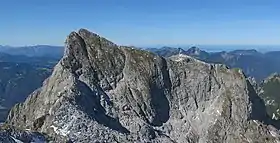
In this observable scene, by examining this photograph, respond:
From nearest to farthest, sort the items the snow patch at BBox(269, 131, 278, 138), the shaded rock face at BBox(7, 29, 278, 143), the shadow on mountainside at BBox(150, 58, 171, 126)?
the shaded rock face at BBox(7, 29, 278, 143), the snow patch at BBox(269, 131, 278, 138), the shadow on mountainside at BBox(150, 58, 171, 126)

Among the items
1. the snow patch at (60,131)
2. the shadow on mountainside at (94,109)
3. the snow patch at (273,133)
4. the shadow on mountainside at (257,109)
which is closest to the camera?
the snow patch at (60,131)

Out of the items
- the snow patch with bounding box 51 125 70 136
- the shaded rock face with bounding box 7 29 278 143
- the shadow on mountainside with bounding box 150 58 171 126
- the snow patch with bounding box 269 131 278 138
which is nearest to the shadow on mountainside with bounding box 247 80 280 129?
the shaded rock face with bounding box 7 29 278 143

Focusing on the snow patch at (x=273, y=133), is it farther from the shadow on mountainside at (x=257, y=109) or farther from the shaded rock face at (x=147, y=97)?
the shadow on mountainside at (x=257, y=109)

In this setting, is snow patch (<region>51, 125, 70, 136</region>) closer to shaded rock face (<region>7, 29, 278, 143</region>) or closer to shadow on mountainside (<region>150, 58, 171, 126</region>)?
shaded rock face (<region>7, 29, 278, 143</region>)

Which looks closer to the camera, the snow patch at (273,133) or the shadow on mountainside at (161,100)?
the snow patch at (273,133)

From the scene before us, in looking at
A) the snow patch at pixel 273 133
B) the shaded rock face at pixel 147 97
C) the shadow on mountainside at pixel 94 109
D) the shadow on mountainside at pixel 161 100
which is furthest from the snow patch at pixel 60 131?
the snow patch at pixel 273 133

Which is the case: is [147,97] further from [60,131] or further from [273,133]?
[60,131]

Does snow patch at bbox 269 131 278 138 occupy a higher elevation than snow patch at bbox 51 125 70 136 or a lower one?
lower

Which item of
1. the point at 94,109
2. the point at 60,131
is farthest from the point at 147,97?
the point at 60,131

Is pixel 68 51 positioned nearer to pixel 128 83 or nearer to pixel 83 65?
pixel 83 65


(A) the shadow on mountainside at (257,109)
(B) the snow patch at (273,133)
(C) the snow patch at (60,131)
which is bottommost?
(B) the snow patch at (273,133)
